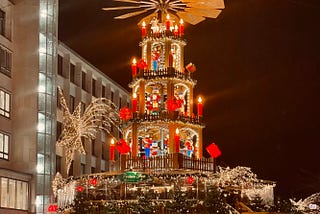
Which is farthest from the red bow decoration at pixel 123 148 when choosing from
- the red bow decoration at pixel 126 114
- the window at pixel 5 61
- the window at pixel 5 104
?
the window at pixel 5 61

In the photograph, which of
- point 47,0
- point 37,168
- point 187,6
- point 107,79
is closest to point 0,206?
point 37,168

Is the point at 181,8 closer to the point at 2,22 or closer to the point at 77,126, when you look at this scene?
the point at 77,126

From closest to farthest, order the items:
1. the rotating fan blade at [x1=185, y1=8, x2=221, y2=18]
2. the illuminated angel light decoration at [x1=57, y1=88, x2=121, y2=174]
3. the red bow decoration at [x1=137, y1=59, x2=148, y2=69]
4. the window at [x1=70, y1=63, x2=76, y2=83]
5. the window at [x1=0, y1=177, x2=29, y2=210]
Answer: the red bow decoration at [x1=137, y1=59, x2=148, y2=69] → the rotating fan blade at [x1=185, y1=8, x2=221, y2=18] → the illuminated angel light decoration at [x1=57, y1=88, x2=121, y2=174] → the window at [x1=0, y1=177, x2=29, y2=210] → the window at [x1=70, y1=63, x2=76, y2=83]

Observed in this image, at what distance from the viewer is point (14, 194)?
52.8 meters

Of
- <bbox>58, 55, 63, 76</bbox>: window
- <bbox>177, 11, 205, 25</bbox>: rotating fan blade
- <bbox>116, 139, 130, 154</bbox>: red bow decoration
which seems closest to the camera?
<bbox>116, 139, 130, 154</bbox>: red bow decoration

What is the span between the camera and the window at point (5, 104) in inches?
2125

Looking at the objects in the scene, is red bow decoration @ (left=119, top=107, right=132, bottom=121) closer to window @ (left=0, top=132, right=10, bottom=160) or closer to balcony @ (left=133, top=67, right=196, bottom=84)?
balcony @ (left=133, top=67, right=196, bottom=84)

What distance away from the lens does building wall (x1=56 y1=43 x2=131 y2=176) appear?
65.9 meters

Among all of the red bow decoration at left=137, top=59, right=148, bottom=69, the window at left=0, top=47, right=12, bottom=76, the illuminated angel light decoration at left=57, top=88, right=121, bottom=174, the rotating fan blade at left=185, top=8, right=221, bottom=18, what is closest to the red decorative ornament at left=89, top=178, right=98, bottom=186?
the red bow decoration at left=137, top=59, right=148, bottom=69

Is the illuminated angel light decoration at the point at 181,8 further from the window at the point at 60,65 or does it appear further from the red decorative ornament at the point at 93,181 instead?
the window at the point at 60,65

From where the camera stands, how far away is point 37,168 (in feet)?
182

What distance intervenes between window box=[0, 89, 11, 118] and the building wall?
28.1 ft

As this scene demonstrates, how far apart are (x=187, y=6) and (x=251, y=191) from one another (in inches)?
418

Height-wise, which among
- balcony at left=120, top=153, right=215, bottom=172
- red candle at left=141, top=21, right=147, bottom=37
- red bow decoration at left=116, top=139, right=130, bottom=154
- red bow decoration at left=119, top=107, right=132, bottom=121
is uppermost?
red candle at left=141, top=21, right=147, bottom=37
